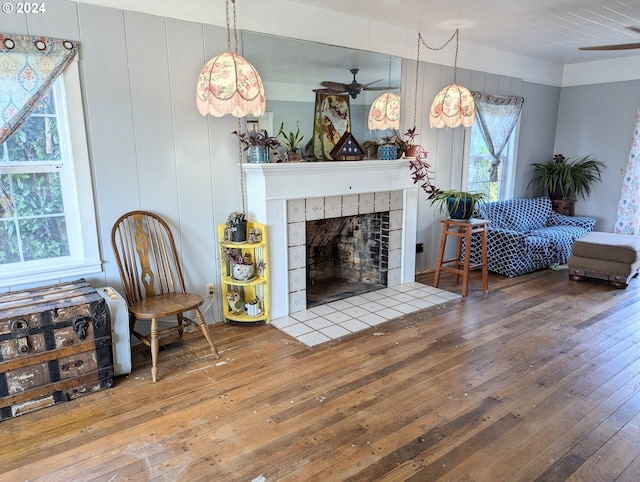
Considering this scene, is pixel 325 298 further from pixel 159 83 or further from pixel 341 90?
pixel 159 83

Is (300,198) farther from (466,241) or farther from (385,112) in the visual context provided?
(466,241)

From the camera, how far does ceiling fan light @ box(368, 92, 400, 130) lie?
4082 mm

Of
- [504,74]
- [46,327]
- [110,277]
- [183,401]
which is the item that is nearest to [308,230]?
[110,277]

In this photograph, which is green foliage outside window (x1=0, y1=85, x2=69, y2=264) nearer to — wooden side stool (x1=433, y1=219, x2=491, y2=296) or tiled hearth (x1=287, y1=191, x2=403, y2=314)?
tiled hearth (x1=287, y1=191, x2=403, y2=314)

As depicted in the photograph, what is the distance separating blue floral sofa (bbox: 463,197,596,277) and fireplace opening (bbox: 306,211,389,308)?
4.41ft

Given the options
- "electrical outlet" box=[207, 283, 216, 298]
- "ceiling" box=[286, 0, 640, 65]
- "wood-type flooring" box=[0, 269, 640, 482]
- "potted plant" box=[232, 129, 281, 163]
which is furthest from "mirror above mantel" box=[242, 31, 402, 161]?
"wood-type flooring" box=[0, 269, 640, 482]

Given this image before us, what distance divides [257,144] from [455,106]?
199cm

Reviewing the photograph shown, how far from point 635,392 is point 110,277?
11.2 feet

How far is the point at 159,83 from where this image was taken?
116 inches

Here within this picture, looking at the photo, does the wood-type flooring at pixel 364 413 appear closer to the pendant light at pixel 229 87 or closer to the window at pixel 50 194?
the window at pixel 50 194

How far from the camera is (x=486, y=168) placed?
5.50 m

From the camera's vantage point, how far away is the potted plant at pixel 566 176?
19.4 ft

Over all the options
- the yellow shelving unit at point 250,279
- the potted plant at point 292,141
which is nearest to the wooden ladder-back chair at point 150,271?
the yellow shelving unit at point 250,279

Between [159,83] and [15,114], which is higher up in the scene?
[159,83]
